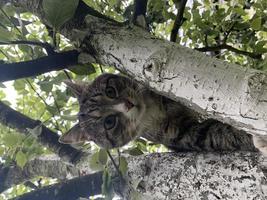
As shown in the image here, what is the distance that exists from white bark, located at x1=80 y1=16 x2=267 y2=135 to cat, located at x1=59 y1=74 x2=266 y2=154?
2.07ft

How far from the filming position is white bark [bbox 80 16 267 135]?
864 mm

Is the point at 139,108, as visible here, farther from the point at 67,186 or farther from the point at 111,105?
the point at 67,186

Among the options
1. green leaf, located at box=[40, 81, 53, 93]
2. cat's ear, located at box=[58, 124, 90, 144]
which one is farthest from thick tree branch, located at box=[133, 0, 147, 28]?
cat's ear, located at box=[58, 124, 90, 144]

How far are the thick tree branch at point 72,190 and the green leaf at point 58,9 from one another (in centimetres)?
91

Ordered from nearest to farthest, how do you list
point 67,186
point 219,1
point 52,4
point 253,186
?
1. point 52,4
2. point 253,186
3. point 67,186
4. point 219,1

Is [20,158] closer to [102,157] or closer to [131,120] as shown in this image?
[102,157]

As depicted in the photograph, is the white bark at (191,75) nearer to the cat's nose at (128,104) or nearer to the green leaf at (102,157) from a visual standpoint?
the green leaf at (102,157)

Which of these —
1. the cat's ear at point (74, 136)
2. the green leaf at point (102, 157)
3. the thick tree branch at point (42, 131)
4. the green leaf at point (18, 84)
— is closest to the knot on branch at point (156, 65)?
the green leaf at point (102, 157)

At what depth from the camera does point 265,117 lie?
0.84 m

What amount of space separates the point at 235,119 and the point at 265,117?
95 millimetres

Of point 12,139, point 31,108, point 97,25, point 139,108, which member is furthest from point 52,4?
point 31,108

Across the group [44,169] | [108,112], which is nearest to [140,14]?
[108,112]

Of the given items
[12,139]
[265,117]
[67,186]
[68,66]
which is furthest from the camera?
[67,186]

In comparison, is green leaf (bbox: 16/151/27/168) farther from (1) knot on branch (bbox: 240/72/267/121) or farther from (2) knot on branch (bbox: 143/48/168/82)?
(1) knot on branch (bbox: 240/72/267/121)
